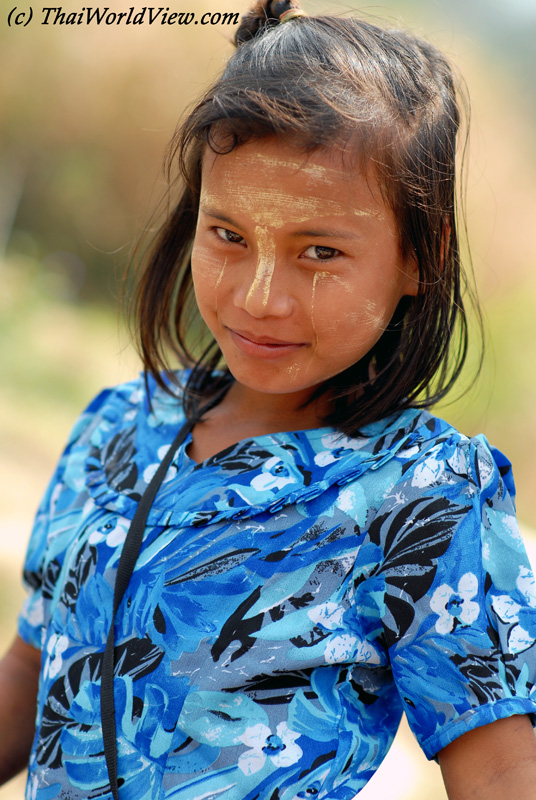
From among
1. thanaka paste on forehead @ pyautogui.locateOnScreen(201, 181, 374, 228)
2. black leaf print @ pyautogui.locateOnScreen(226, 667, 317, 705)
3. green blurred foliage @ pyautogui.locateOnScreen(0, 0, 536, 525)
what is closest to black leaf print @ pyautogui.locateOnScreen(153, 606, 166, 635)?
black leaf print @ pyautogui.locateOnScreen(226, 667, 317, 705)

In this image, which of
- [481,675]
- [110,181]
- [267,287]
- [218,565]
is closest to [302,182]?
[267,287]

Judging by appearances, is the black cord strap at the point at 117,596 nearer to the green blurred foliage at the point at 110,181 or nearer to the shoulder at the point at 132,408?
the shoulder at the point at 132,408

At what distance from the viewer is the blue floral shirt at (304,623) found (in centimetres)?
86

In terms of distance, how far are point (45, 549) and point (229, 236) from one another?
0.59 metres

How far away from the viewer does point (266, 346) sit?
38.1 inches

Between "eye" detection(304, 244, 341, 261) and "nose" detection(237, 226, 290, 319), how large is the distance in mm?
42

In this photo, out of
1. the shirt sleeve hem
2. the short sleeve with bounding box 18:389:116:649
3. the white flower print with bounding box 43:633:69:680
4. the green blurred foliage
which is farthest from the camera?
the green blurred foliage

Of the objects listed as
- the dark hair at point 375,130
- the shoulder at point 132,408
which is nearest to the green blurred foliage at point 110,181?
the shoulder at point 132,408

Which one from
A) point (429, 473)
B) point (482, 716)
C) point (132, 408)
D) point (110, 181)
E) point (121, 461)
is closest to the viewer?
point (482, 716)

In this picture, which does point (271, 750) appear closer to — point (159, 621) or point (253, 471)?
point (159, 621)

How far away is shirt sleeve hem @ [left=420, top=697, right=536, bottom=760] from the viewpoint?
2.68 feet

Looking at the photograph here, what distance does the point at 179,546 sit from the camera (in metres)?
0.99

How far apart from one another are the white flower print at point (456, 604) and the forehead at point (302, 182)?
1.44 ft

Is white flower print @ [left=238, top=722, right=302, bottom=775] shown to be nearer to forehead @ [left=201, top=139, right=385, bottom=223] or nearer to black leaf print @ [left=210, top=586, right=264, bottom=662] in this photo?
black leaf print @ [left=210, top=586, right=264, bottom=662]
